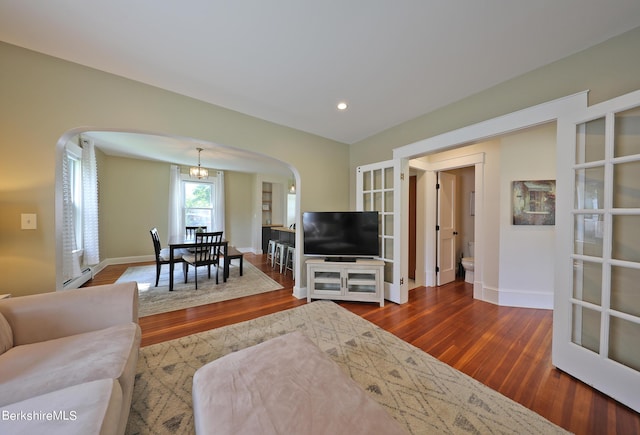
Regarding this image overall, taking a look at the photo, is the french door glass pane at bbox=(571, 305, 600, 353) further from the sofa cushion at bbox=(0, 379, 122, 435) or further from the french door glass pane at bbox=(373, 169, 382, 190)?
the sofa cushion at bbox=(0, 379, 122, 435)

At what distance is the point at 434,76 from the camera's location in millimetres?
2096

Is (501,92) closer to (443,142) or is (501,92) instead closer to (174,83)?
(443,142)

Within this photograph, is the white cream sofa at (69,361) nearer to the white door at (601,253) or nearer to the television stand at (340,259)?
the television stand at (340,259)

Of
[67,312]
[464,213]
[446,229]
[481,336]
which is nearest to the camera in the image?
[67,312]

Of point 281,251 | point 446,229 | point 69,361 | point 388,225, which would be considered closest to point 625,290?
point 388,225

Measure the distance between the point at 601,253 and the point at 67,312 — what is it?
3.91 m

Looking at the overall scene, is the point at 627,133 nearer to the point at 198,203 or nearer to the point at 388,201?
the point at 388,201

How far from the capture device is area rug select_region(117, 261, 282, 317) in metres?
3.03

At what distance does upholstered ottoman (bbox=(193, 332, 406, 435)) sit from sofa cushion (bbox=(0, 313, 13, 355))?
1156 millimetres

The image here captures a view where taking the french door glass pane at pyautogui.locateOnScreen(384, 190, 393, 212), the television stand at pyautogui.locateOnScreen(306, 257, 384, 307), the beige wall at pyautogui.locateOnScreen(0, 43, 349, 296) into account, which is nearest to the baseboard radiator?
the beige wall at pyautogui.locateOnScreen(0, 43, 349, 296)

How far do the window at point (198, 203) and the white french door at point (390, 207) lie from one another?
15.4 ft

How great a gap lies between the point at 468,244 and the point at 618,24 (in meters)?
3.65

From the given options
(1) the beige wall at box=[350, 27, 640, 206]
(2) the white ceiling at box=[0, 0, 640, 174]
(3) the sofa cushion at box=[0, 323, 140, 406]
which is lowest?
(3) the sofa cushion at box=[0, 323, 140, 406]

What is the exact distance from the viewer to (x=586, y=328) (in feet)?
5.59
